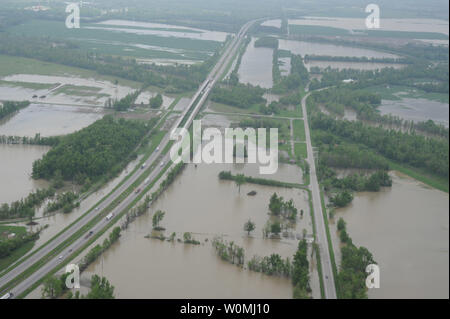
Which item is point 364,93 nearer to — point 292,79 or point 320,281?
point 292,79

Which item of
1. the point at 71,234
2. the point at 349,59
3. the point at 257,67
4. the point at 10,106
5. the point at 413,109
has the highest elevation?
the point at 349,59

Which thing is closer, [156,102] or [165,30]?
[156,102]

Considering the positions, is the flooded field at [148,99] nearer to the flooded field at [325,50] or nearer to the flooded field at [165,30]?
the flooded field at [325,50]

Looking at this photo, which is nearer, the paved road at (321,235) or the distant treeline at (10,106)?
the paved road at (321,235)

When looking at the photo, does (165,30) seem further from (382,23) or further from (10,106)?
(10,106)
